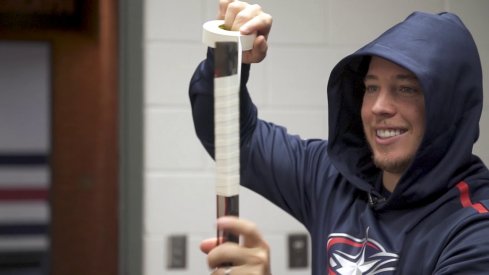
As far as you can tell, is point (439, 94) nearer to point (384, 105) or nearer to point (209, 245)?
point (384, 105)

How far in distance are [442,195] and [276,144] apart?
1.35ft

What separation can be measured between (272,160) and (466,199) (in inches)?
17.4

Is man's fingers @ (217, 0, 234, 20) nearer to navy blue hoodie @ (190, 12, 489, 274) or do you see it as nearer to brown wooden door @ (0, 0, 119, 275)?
navy blue hoodie @ (190, 12, 489, 274)

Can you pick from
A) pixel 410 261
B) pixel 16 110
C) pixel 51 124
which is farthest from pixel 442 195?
pixel 16 110

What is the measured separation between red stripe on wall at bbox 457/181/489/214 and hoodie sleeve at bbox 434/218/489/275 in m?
0.02

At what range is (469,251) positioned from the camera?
119 cm

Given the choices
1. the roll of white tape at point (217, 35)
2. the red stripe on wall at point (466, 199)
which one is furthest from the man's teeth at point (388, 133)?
the roll of white tape at point (217, 35)

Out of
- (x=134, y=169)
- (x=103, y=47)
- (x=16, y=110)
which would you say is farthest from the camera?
(x=16, y=110)

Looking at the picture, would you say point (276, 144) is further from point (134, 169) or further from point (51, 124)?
point (51, 124)

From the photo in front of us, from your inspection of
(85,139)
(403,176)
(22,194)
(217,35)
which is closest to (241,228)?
(217,35)

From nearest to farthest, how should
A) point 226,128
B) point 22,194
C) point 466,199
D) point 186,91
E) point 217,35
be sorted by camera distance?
point 226,128 < point 217,35 < point 466,199 < point 186,91 < point 22,194

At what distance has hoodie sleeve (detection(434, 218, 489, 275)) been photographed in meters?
1.17

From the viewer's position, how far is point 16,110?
12.9 feet

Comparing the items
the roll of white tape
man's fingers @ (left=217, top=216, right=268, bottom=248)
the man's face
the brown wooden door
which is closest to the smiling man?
the man's face
